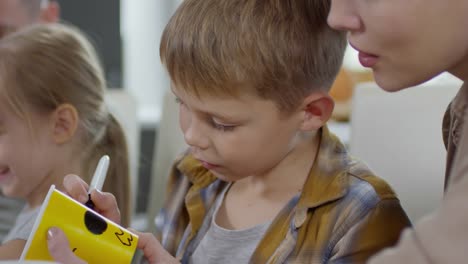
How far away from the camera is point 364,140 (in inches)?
62.2

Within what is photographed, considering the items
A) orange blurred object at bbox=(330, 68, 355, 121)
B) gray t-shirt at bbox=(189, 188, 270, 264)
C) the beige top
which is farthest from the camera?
orange blurred object at bbox=(330, 68, 355, 121)

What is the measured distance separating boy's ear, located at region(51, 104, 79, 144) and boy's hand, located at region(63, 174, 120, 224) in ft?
1.15

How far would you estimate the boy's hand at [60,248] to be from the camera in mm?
811

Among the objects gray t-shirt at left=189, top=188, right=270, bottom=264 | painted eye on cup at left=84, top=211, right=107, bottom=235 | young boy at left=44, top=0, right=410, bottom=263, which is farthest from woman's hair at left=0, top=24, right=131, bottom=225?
painted eye on cup at left=84, top=211, right=107, bottom=235

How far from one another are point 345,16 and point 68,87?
29.1 inches

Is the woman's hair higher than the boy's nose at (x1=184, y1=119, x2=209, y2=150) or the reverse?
the reverse

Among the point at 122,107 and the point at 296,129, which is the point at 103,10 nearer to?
the point at 122,107

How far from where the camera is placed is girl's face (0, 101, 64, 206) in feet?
4.47

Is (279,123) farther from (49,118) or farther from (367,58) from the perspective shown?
(49,118)

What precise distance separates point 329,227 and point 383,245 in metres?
0.08

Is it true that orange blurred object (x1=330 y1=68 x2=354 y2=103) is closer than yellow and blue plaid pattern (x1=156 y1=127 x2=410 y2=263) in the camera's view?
No

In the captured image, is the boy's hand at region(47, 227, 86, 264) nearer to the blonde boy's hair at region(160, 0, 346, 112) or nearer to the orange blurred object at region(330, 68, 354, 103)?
the blonde boy's hair at region(160, 0, 346, 112)

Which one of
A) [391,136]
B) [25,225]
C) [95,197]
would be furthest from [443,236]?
[391,136]

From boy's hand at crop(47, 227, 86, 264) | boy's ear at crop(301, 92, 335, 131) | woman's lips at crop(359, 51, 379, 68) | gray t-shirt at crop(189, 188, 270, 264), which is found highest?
woman's lips at crop(359, 51, 379, 68)
